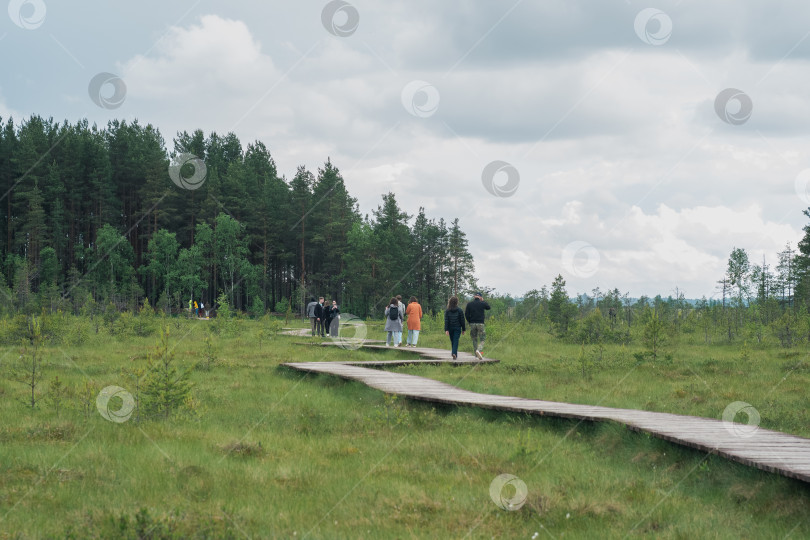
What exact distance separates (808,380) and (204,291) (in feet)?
253

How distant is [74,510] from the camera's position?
6570mm

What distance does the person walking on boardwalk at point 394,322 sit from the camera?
25.3 m

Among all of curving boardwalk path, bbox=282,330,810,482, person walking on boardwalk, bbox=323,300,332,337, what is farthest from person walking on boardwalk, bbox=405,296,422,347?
person walking on boardwalk, bbox=323,300,332,337

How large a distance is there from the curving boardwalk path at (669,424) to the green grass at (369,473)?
21cm

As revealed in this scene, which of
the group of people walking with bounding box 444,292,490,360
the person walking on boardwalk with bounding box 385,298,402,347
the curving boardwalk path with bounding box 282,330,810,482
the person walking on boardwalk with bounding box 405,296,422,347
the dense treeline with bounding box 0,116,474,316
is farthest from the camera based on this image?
the dense treeline with bounding box 0,116,474,316

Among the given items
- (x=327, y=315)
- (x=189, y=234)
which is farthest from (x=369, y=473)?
(x=189, y=234)

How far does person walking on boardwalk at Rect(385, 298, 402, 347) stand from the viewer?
25.3 m

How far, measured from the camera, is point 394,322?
26.2 m

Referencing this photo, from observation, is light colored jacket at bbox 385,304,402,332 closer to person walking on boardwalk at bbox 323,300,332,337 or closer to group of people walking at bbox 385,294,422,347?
group of people walking at bbox 385,294,422,347

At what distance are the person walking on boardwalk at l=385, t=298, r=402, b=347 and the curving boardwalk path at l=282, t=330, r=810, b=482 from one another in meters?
7.73

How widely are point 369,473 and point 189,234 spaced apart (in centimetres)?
8047

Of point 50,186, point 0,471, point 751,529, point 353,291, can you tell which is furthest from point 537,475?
point 50,186

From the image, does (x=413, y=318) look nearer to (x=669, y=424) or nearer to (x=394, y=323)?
(x=394, y=323)

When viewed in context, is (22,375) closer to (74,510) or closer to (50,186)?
(74,510)
